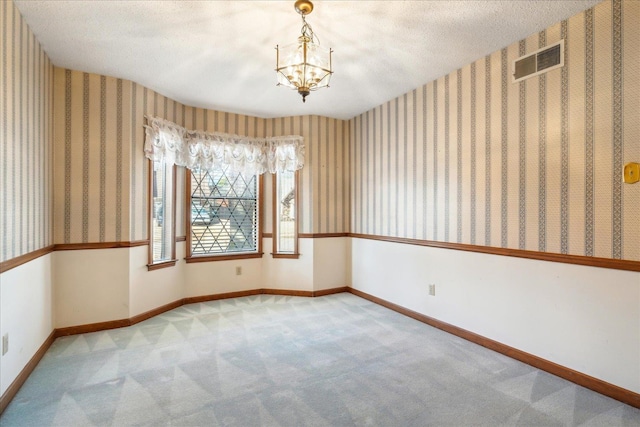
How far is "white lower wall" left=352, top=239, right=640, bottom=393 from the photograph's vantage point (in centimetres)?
217

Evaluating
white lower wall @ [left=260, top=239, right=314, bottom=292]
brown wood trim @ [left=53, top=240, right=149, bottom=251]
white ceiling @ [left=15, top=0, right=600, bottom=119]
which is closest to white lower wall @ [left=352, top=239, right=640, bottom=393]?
white lower wall @ [left=260, top=239, right=314, bottom=292]

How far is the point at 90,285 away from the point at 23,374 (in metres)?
1.12

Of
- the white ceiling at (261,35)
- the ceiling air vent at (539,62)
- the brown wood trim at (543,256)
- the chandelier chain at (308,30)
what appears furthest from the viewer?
the ceiling air vent at (539,62)

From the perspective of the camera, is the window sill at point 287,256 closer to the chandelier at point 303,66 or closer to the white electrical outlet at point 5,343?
the chandelier at point 303,66

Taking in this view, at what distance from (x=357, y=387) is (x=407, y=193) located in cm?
231

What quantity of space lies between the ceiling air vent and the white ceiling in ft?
0.59

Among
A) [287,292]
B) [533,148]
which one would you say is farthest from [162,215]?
[533,148]

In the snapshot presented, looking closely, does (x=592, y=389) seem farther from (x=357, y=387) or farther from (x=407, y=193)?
(x=407, y=193)

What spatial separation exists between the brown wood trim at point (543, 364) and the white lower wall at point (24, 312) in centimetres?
349

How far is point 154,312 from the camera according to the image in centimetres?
383

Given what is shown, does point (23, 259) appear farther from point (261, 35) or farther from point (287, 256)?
point (287, 256)

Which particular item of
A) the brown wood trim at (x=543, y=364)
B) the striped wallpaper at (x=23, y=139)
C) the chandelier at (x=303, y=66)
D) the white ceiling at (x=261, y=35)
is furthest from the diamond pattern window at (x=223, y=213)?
the chandelier at (x=303, y=66)

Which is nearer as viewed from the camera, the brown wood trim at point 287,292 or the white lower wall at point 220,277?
the white lower wall at point 220,277

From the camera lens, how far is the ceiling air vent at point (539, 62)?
251 centimetres
